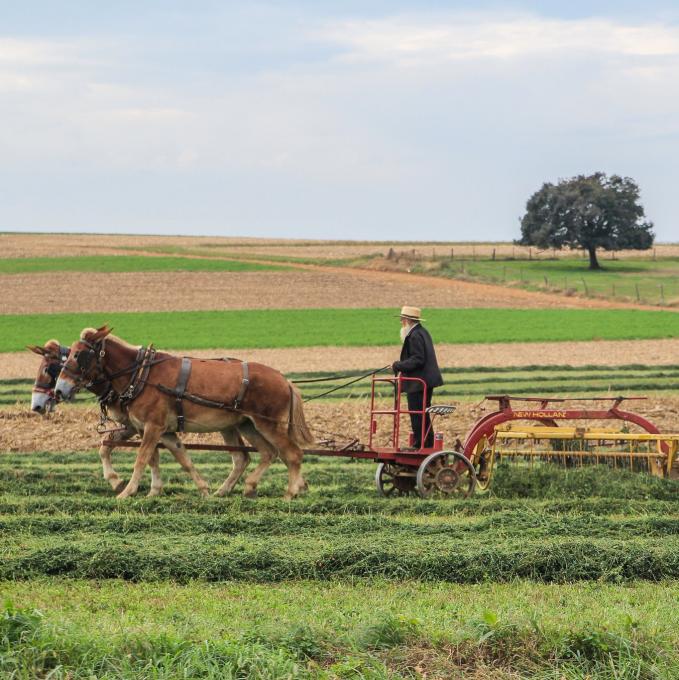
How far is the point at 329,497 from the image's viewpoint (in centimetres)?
1314

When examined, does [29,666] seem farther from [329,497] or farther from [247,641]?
[329,497]

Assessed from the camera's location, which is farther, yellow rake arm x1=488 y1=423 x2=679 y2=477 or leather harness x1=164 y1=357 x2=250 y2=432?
yellow rake arm x1=488 y1=423 x2=679 y2=477

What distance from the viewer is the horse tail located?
1398 cm

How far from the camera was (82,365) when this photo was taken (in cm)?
1355

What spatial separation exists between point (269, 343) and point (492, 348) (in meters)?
7.14

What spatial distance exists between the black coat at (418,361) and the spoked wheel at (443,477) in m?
0.92

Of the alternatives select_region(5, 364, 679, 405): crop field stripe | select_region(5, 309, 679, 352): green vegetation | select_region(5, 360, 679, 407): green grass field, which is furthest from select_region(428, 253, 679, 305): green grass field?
select_region(5, 364, 679, 405): crop field stripe

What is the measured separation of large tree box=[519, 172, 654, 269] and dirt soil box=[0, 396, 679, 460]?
183 ft

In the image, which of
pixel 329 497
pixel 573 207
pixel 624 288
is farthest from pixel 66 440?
pixel 573 207

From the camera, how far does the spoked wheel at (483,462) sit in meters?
14.0

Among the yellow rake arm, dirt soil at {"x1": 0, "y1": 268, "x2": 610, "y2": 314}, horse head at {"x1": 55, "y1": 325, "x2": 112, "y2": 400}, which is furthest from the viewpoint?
dirt soil at {"x1": 0, "y1": 268, "x2": 610, "y2": 314}

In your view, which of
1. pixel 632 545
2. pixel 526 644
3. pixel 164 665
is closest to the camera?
pixel 164 665

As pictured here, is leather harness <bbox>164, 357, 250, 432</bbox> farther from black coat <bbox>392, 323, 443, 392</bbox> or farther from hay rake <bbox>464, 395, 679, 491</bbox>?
hay rake <bbox>464, 395, 679, 491</bbox>

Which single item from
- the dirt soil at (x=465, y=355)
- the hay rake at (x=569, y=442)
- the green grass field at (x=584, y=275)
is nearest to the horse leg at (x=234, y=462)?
the hay rake at (x=569, y=442)
